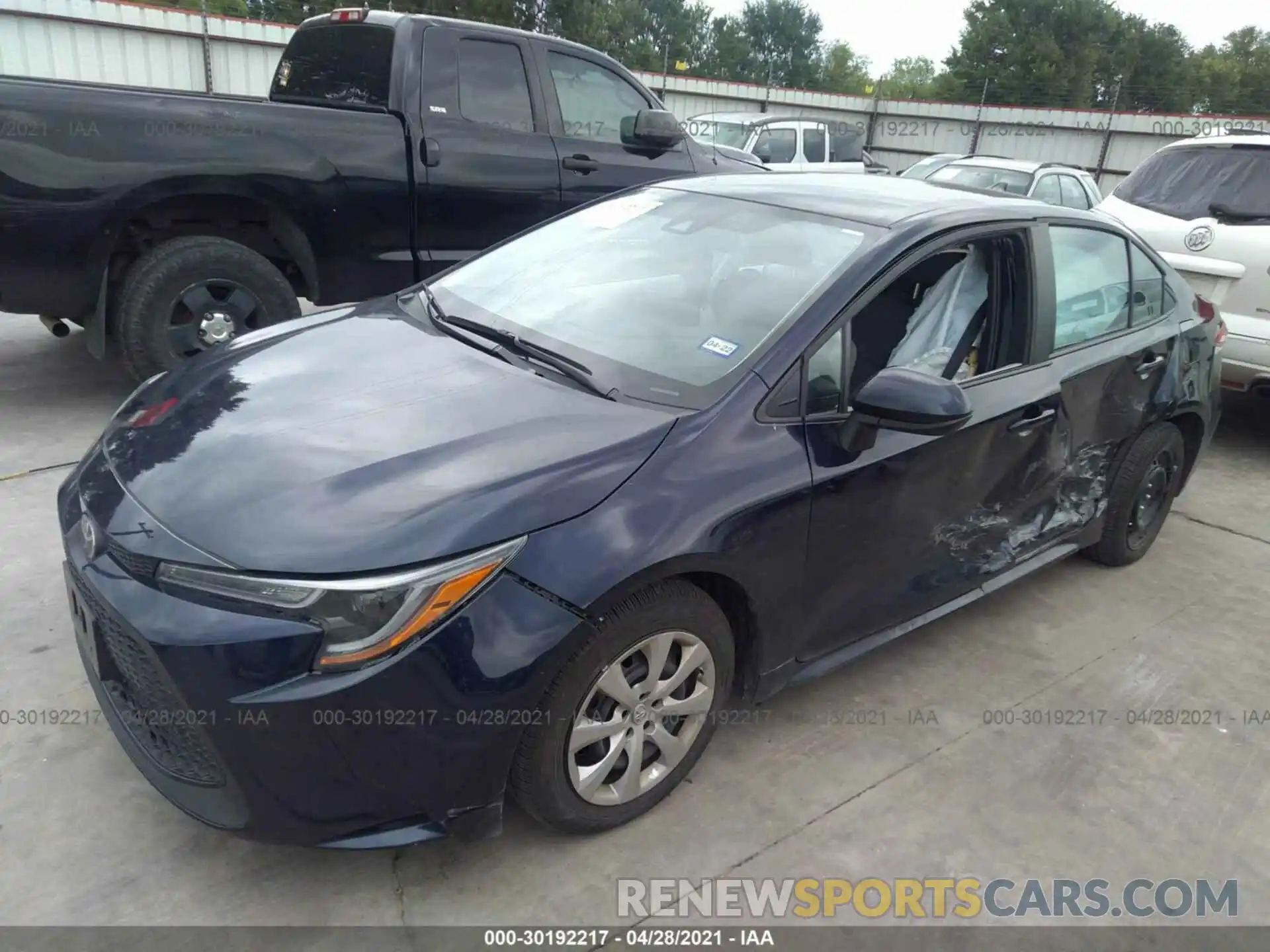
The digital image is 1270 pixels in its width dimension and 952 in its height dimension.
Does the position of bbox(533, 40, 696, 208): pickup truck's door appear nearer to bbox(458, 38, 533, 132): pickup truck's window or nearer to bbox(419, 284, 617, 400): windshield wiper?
bbox(458, 38, 533, 132): pickup truck's window

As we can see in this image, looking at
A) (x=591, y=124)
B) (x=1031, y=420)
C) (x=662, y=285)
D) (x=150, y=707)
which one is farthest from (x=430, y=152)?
(x=150, y=707)

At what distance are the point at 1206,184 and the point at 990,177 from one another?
16.8 ft

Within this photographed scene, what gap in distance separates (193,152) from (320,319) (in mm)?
1963

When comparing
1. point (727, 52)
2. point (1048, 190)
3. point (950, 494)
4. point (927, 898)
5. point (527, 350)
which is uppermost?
point (727, 52)

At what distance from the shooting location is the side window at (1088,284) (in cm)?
340

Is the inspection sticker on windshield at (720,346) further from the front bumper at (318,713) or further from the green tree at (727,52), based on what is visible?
the green tree at (727,52)

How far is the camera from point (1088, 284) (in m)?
3.58

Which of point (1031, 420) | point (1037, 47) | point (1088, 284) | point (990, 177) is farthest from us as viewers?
point (1037, 47)

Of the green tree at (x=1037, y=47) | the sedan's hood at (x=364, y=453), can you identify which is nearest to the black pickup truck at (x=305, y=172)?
the sedan's hood at (x=364, y=453)

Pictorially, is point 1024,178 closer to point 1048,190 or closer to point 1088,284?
point 1048,190

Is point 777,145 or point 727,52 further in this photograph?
point 727,52

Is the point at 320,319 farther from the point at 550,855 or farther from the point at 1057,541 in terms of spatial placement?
the point at 1057,541

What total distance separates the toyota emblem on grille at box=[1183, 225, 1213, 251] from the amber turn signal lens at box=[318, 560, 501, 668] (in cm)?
547

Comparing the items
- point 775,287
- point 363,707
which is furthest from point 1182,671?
point 363,707
